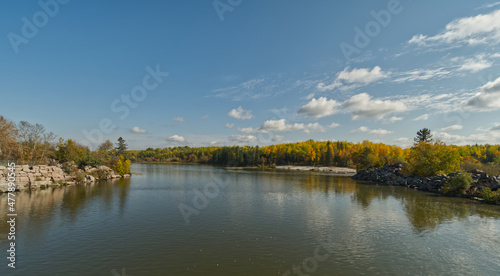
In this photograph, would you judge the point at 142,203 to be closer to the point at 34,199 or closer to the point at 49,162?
the point at 34,199

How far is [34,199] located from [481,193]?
75880 millimetres

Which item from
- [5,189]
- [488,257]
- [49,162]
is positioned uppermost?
[49,162]

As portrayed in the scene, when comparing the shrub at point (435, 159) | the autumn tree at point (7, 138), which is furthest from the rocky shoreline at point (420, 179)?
the autumn tree at point (7, 138)

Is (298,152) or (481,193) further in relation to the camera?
(298,152)

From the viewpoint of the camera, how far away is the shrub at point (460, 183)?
47.5 metres

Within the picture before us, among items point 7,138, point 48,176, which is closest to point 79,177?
point 48,176

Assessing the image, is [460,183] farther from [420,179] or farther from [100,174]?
[100,174]

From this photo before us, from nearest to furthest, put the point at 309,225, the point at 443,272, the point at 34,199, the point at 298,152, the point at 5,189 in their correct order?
1. the point at 443,272
2. the point at 309,225
3. the point at 34,199
4. the point at 5,189
5. the point at 298,152

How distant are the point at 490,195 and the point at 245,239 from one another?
4695cm

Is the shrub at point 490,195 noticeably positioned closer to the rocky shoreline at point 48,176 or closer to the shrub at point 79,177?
the rocky shoreline at point 48,176

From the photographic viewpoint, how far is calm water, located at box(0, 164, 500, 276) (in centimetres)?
1588

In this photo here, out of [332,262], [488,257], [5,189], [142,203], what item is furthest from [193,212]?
[5,189]

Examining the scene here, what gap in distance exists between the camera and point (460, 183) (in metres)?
47.6

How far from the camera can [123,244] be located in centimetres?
1922
